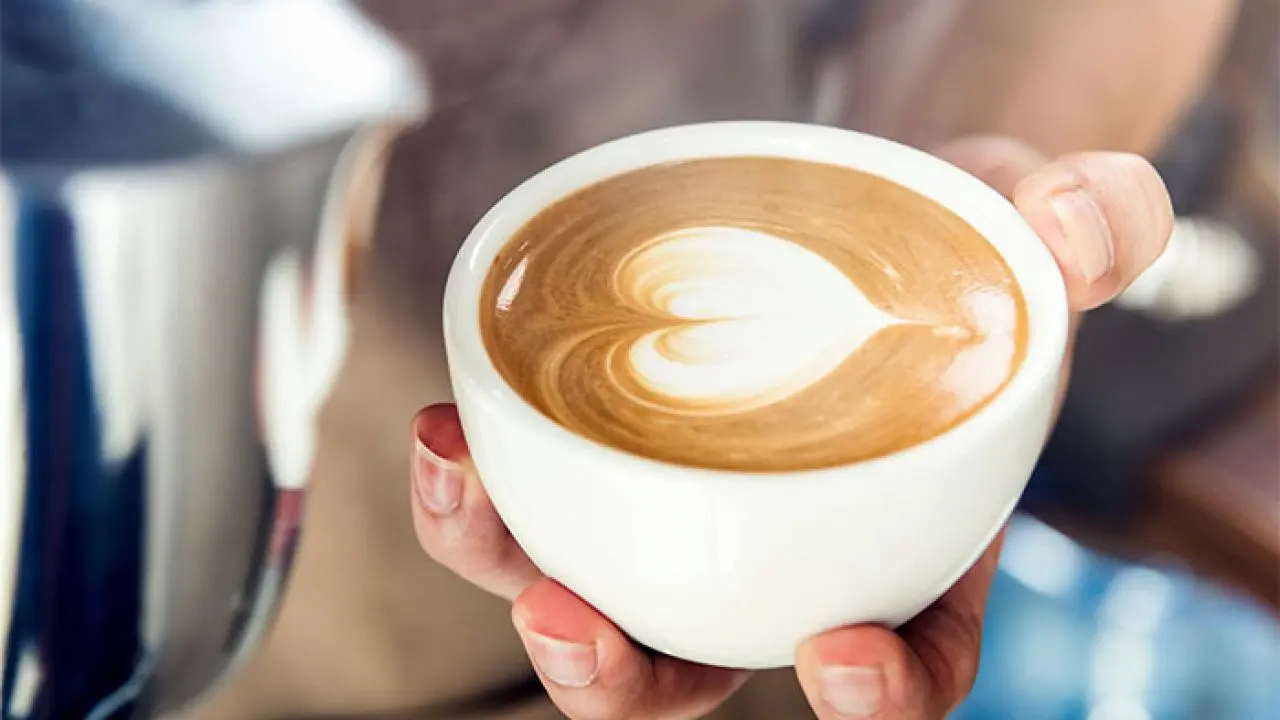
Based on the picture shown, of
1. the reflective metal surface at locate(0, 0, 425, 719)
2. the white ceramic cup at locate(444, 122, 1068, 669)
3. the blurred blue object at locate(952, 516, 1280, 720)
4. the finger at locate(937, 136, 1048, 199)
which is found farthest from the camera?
the blurred blue object at locate(952, 516, 1280, 720)

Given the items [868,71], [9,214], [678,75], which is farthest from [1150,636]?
[9,214]

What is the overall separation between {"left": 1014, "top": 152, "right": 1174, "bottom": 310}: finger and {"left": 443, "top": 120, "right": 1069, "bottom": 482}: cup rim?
38 millimetres

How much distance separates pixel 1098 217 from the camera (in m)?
0.54

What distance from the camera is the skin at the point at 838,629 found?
1.51 feet

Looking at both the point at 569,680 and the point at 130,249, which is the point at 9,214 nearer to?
the point at 130,249

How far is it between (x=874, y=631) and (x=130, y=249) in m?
Result: 0.33

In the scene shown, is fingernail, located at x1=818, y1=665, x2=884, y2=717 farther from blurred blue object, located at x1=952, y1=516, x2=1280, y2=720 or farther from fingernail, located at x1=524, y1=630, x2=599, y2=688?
→ blurred blue object, located at x1=952, y1=516, x2=1280, y2=720

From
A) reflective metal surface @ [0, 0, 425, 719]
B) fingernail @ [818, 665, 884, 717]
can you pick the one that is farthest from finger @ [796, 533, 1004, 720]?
reflective metal surface @ [0, 0, 425, 719]

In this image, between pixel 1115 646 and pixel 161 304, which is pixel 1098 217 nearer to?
pixel 161 304

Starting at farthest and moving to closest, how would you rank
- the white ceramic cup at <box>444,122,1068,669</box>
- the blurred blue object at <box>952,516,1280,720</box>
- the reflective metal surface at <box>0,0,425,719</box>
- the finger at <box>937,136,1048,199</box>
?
1. the blurred blue object at <box>952,516,1280,720</box>
2. the finger at <box>937,136,1048,199</box>
3. the reflective metal surface at <box>0,0,425,719</box>
4. the white ceramic cup at <box>444,122,1068,669</box>

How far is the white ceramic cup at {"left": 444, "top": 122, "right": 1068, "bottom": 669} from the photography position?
0.38 meters

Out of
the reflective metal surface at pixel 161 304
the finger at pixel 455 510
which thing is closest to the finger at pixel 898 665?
the finger at pixel 455 510

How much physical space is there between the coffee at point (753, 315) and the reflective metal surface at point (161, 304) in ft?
0.43

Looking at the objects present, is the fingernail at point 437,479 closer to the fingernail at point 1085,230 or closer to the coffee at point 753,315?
the coffee at point 753,315
